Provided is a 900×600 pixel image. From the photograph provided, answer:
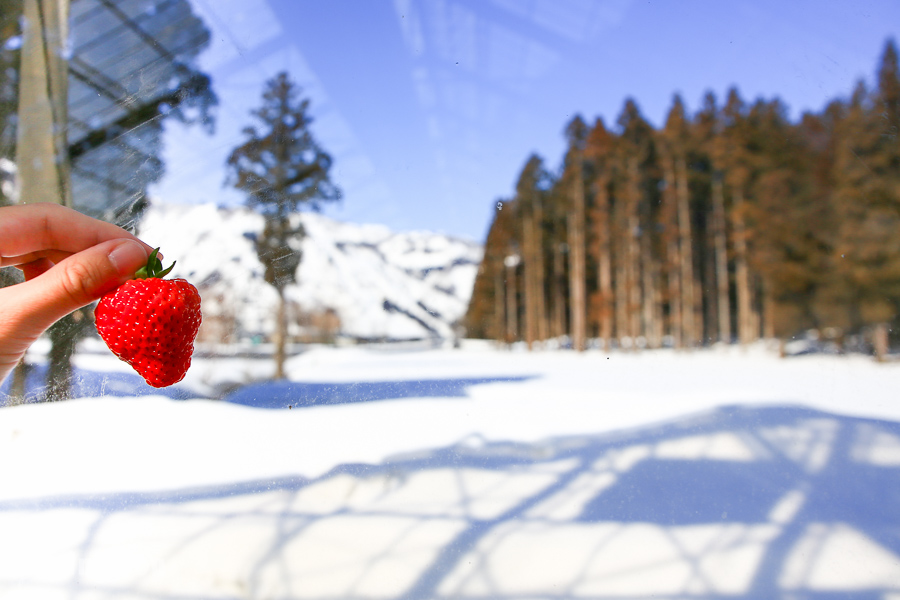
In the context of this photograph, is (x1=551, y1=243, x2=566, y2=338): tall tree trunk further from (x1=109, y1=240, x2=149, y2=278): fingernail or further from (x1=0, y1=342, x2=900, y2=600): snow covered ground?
(x1=109, y1=240, x2=149, y2=278): fingernail

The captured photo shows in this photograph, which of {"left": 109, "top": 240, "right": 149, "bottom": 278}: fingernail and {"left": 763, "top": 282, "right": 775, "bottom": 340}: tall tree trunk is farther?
{"left": 763, "top": 282, "right": 775, "bottom": 340}: tall tree trunk

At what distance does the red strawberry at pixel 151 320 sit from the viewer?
385 millimetres

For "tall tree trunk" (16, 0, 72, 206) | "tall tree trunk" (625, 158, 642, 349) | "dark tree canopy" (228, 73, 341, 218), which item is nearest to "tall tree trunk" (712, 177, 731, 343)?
"tall tree trunk" (625, 158, 642, 349)

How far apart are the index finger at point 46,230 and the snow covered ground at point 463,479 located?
43 cm

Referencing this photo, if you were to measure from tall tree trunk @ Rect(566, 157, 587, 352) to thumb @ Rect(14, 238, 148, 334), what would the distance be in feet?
2.14

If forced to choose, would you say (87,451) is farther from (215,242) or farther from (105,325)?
(105,325)

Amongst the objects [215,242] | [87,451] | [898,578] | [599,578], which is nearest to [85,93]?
[215,242]

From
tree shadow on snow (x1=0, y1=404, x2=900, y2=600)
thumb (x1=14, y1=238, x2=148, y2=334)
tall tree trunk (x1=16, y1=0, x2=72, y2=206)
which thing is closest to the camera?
thumb (x1=14, y1=238, x2=148, y2=334)

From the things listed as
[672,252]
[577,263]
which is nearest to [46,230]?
[577,263]

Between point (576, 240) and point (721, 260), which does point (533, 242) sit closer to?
point (576, 240)

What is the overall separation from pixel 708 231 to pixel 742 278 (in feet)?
0.30

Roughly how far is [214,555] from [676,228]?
94cm

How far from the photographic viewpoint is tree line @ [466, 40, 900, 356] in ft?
2.09

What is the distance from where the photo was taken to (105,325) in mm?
392
